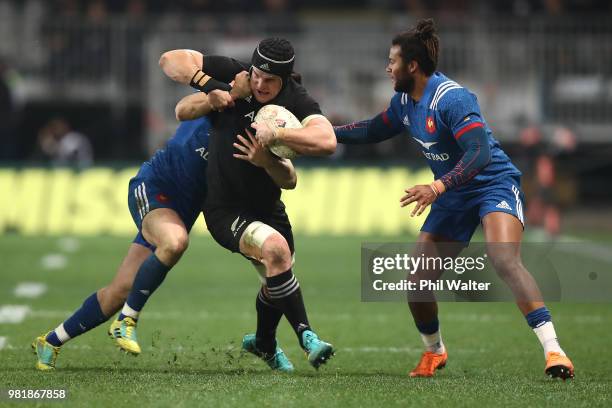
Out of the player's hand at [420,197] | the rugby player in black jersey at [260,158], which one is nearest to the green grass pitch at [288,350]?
the rugby player in black jersey at [260,158]

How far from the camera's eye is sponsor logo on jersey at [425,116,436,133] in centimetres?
824

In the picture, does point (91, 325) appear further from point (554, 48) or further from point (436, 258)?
point (554, 48)

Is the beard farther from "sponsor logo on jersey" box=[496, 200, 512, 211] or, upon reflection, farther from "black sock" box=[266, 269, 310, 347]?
"black sock" box=[266, 269, 310, 347]

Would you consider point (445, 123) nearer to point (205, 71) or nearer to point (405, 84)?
point (405, 84)

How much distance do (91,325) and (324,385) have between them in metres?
1.85

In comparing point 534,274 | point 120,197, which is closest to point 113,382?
point 534,274

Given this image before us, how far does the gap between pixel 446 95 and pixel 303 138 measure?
125cm

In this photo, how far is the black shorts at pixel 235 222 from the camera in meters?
7.96

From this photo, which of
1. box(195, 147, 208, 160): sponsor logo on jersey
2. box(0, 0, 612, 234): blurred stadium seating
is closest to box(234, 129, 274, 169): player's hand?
box(195, 147, 208, 160): sponsor logo on jersey

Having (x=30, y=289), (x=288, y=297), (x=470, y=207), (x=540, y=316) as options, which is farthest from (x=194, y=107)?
(x=30, y=289)

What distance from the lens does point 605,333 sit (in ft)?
36.2

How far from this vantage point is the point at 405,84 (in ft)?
27.5

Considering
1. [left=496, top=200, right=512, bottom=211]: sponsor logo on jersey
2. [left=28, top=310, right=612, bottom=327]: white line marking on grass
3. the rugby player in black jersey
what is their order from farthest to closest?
[left=28, top=310, right=612, bottom=327]: white line marking on grass, [left=496, top=200, right=512, bottom=211]: sponsor logo on jersey, the rugby player in black jersey

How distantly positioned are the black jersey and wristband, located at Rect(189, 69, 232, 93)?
0.55ft
